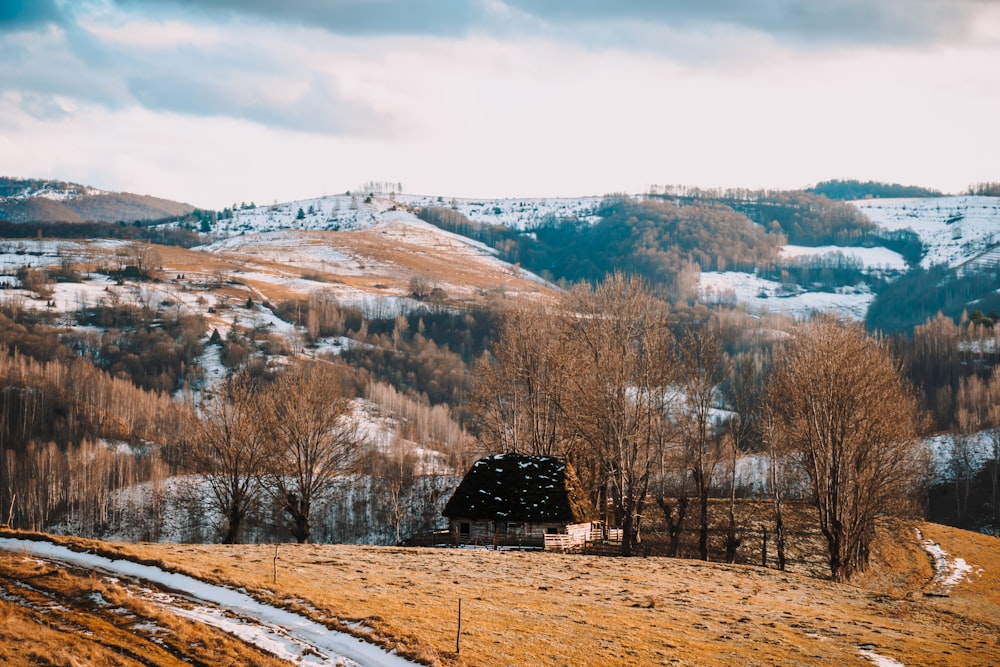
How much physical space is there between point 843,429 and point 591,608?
24.1 metres

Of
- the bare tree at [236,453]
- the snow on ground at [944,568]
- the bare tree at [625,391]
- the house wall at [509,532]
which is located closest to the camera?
the snow on ground at [944,568]

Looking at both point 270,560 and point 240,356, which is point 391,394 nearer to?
point 240,356

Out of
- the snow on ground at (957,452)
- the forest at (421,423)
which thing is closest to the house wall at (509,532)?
the forest at (421,423)

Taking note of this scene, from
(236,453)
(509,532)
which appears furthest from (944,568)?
(236,453)

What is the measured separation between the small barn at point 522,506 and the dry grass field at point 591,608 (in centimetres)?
815

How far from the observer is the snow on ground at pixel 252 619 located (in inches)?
867

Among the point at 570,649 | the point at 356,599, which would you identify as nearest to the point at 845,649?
the point at 570,649

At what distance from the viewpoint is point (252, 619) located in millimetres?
24312

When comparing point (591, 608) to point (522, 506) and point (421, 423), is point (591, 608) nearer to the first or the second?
point (522, 506)

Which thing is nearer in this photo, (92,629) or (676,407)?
(92,629)

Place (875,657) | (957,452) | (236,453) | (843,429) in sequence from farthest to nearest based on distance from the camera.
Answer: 1. (957,452)
2. (236,453)
3. (843,429)
4. (875,657)

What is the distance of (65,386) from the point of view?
143250 millimetres

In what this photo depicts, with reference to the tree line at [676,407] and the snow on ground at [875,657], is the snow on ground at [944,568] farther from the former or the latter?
the snow on ground at [875,657]

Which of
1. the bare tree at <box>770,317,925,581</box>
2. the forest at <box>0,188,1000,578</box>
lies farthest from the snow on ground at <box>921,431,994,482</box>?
the bare tree at <box>770,317,925,581</box>
